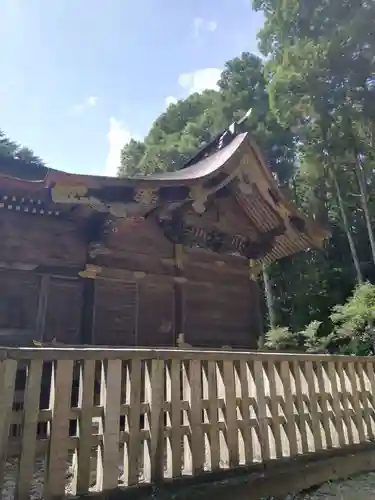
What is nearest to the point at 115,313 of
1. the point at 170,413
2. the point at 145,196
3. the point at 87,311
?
the point at 87,311

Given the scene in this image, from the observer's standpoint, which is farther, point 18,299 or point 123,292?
point 123,292

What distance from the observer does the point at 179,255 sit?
8.59 m

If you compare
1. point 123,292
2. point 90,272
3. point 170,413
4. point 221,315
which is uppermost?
point 90,272

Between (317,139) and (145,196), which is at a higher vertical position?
(317,139)

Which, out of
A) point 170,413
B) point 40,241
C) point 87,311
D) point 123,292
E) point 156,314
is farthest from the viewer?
point 156,314

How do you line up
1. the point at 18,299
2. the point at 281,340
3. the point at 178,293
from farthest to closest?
1. the point at 281,340
2. the point at 178,293
3. the point at 18,299

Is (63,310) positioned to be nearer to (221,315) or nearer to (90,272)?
(90,272)

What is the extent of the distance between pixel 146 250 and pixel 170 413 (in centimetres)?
544

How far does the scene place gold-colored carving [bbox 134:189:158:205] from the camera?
6.93m

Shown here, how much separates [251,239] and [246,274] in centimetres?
86

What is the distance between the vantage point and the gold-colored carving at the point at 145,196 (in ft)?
22.7

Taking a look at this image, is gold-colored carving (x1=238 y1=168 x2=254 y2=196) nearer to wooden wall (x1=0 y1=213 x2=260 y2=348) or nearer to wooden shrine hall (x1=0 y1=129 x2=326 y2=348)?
wooden shrine hall (x1=0 y1=129 x2=326 y2=348)

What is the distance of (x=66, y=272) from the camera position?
741 cm

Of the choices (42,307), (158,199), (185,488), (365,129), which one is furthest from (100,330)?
(365,129)
